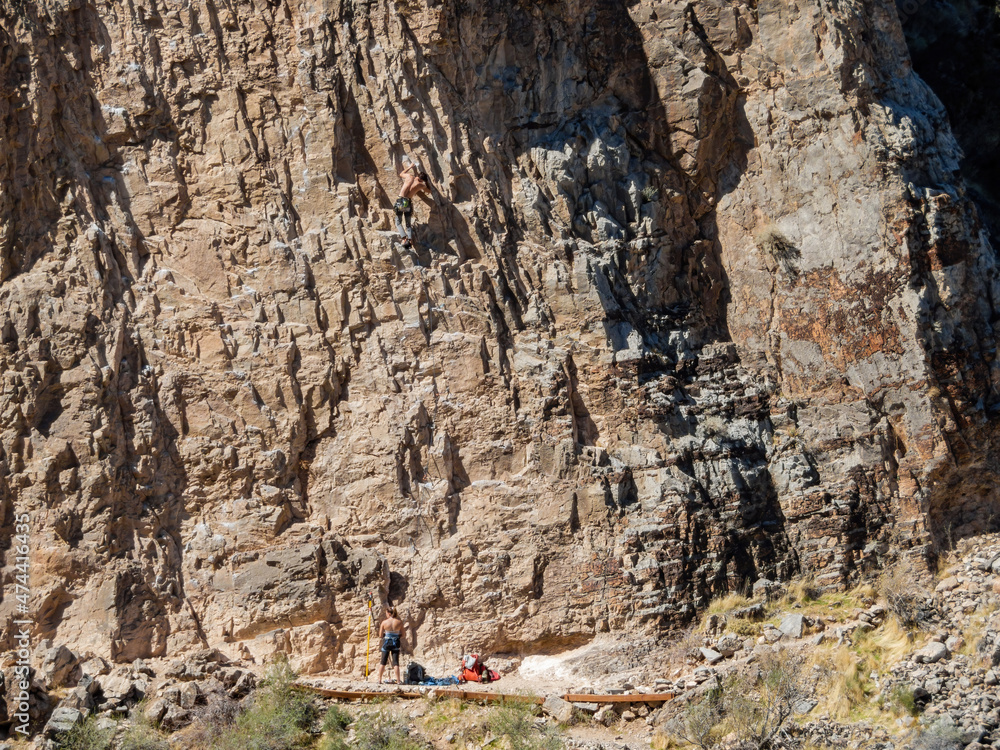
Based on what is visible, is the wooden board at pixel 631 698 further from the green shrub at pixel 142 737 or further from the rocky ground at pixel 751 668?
the green shrub at pixel 142 737

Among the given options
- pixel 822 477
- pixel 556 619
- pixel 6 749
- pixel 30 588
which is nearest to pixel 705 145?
pixel 822 477

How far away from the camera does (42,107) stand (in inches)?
461

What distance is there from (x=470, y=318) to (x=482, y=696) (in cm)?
417

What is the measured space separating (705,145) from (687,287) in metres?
1.75

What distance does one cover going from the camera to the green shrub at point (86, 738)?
9.53 meters

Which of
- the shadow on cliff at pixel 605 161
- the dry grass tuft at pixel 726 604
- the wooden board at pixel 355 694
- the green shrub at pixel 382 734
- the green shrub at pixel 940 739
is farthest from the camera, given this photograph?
the shadow on cliff at pixel 605 161

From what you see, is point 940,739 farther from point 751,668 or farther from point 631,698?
point 631,698

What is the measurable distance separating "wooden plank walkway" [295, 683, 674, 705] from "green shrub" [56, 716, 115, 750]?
1.85 m

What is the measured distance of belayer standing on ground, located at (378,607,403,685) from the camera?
10.6m

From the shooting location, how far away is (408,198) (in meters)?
11.7

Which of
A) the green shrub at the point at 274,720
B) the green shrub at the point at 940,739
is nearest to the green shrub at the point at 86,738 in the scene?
the green shrub at the point at 274,720

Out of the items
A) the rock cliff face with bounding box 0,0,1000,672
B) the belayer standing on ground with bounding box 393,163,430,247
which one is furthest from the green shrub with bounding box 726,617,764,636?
the belayer standing on ground with bounding box 393,163,430,247

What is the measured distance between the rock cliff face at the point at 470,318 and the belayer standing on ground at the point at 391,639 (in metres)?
0.24

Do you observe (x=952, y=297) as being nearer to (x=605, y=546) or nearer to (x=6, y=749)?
(x=605, y=546)
